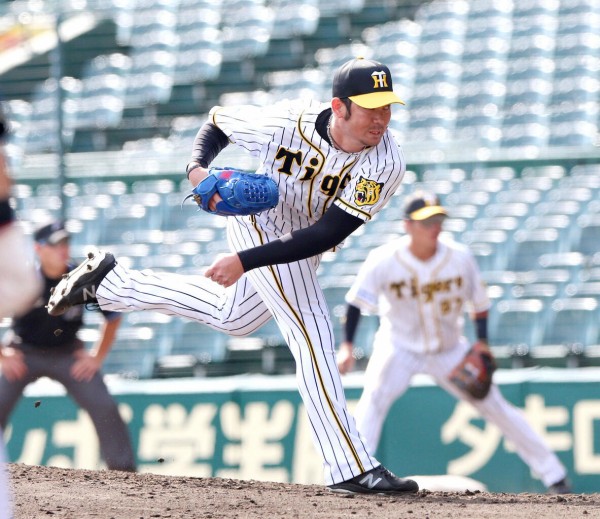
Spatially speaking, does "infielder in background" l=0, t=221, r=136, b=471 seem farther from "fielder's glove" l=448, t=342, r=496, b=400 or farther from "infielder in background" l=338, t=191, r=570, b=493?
"fielder's glove" l=448, t=342, r=496, b=400

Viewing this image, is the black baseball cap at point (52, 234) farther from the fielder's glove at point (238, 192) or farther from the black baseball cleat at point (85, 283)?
the fielder's glove at point (238, 192)

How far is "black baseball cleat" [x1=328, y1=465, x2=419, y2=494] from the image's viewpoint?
446 centimetres

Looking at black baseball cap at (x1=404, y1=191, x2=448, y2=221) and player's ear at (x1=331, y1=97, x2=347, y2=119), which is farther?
black baseball cap at (x1=404, y1=191, x2=448, y2=221)

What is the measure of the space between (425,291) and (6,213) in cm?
451

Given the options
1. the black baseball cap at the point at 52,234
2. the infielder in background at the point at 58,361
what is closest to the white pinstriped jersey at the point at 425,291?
the infielder in background at the point at 58,361

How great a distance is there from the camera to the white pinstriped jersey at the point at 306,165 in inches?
166

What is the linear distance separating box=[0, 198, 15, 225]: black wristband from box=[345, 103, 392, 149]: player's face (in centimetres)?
199

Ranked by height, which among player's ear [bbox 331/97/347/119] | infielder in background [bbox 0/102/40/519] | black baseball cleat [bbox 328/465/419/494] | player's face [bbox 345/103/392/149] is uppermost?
player's ear [bbox 331/97/347/119]

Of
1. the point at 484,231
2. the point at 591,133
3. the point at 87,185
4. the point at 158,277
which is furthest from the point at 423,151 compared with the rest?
the point at 158,277

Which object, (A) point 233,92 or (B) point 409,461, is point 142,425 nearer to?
(B) point 409,461

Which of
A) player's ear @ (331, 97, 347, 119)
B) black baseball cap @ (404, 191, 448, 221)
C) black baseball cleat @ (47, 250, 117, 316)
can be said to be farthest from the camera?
black baseball cap @ (404, 191, 448, 221)

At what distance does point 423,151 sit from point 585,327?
80.0 inches

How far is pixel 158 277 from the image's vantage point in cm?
473

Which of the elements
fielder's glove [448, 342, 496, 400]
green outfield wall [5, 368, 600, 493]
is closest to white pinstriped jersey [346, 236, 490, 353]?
fielder's glove [448, 342, 496, 400]
